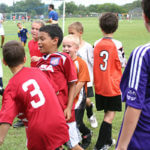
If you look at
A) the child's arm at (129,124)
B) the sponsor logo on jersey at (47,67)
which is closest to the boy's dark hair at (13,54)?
the sponsor logo on jersey at (47,67)

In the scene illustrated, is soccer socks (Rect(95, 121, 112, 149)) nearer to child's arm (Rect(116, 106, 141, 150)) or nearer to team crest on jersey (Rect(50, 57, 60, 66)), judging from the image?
team crest on jersey (Rect(50, 57, 60, 66))

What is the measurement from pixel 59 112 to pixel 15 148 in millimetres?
1883

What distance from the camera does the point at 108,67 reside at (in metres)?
4.11

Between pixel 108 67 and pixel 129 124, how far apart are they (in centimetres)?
234

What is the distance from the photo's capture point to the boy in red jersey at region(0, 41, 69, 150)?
2418 millimetres

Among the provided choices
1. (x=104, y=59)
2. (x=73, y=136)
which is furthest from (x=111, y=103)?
(x=73, y=136)

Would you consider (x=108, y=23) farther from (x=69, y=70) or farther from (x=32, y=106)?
(x=32, y=106)

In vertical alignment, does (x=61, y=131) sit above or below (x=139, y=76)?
below

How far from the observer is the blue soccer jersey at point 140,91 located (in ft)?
5.80

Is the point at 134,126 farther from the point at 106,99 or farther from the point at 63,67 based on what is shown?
the point at 106,99

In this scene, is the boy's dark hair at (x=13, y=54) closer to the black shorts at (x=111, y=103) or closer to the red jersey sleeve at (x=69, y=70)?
the red jersey sleeve at (x=69, y=70)

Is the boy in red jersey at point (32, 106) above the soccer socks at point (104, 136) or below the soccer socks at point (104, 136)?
above

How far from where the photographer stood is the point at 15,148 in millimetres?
4230

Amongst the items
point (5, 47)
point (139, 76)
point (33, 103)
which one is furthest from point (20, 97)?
point (139, 76)
